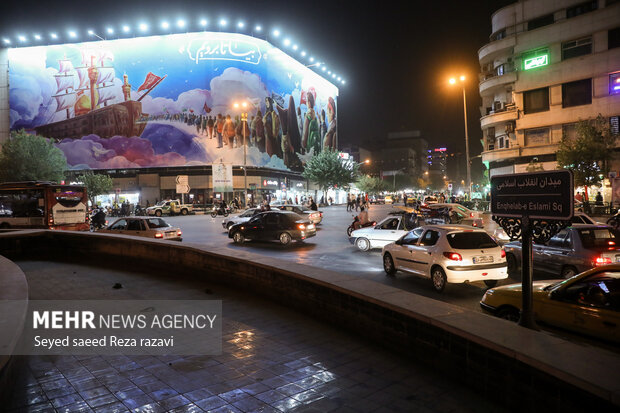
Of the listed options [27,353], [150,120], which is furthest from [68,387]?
[150,120]

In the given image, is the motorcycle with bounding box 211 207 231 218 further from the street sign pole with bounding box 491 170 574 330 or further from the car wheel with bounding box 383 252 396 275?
the street sign pole with bounding box 491 170 574 330

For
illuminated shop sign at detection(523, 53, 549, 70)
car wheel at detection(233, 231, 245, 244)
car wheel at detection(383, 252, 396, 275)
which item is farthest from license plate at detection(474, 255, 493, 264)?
illuminated shop sign at detection(523, 53, 549, 70)

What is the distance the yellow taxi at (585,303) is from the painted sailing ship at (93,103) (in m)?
62.0

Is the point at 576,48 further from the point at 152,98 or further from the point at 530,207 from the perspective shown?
the point at 152,98

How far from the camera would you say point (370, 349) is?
5129mm

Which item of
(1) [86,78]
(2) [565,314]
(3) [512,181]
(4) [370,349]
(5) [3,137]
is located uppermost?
(1) [86,78]

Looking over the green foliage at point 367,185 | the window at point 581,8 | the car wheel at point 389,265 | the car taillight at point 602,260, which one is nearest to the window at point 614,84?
the window at point 581,8

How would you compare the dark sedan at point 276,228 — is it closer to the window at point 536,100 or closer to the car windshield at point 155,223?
the car windshield at point 155,223

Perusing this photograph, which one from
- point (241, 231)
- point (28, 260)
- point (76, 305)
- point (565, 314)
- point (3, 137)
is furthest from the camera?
point (3, 137)

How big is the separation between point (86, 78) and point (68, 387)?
226ft

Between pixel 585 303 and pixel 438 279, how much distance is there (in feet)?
13.5

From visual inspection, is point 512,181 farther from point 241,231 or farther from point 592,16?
point 592,16

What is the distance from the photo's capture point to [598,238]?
9.20 m

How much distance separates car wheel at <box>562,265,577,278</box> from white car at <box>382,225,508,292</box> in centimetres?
143
